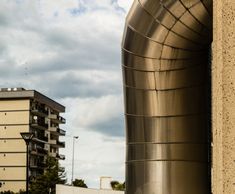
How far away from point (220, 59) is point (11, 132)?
288 ft

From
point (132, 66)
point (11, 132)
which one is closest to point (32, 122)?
point (11, 132)

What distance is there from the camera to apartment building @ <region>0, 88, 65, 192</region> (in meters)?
86.0

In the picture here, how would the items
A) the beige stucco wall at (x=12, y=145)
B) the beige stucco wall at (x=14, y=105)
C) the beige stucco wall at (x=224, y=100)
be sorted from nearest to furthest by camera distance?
the beige stucco wall at (x=224, y=100) → the beige stucco wall at (x=12, y=145) → the beige stucco wall at (x=14, y=105)

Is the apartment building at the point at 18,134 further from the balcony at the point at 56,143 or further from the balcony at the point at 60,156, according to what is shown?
the balcony at the point at 60,156

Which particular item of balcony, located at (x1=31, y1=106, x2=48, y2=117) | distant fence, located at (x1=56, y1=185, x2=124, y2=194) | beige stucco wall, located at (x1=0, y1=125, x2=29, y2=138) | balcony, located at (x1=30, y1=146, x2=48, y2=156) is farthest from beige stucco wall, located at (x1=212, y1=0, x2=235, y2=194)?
balcony, located at (x1=31, y1=106, x2=48, y2=117)

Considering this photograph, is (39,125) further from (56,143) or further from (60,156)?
(60,156)

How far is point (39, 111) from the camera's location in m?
93.1

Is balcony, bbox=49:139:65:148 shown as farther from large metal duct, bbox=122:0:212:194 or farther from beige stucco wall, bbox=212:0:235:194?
beige stucco wall, bbox=212:0:235:194

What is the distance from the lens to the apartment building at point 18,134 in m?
86.0

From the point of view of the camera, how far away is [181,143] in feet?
25.7

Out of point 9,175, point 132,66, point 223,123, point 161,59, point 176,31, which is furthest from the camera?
point 9,175

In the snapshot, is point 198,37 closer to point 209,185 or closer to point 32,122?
point 209,185

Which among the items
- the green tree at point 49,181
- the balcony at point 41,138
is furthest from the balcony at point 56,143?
the green tree at point 49,181

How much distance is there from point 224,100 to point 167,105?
4.64 metres
